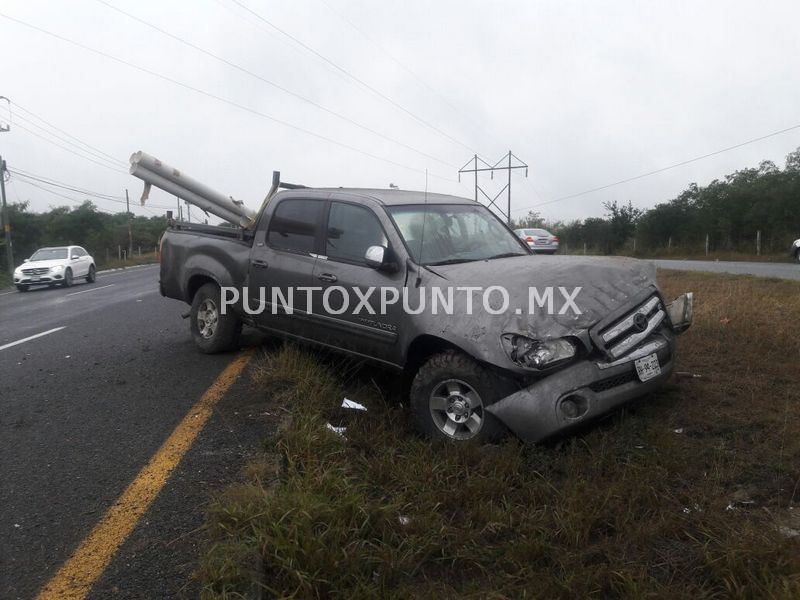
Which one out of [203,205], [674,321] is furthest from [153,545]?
[203,205]

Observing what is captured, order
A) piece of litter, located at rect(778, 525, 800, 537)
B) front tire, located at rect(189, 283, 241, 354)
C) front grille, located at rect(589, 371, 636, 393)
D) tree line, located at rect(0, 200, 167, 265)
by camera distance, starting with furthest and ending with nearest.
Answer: tree line, located at rect(0, 200, 167, 265) < front tire, located at rect(189, 283, 241, 354) < front grille, located at rect(589, 371, 636, 393) < piece of litter, located at rect(778, 525, 800, 537)

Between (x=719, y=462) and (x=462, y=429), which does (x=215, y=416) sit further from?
(x=719, y=462)

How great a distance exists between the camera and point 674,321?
4.61m

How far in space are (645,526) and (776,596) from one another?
639mm

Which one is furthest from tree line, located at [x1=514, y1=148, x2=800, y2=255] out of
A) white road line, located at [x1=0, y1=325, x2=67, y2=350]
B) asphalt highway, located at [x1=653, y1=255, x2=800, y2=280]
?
white road line, located at [x1=0, y1=325, x2=67, y2=350]

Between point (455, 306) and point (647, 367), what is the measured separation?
122 centimetres

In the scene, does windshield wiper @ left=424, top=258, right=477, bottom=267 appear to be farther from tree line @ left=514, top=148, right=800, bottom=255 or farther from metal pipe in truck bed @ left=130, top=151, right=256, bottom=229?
tree line @ left=514, top=148, right=800, bottom=255

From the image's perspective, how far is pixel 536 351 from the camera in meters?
3.57

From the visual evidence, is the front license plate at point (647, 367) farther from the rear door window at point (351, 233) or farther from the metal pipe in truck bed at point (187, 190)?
the metal pipe in truck bed at point (187, 190)

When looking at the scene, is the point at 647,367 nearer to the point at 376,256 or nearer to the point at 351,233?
the point at 376,256

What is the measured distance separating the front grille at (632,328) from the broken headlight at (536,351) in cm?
28

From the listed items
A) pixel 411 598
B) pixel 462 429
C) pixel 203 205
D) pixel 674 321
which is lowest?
pixel 411 598

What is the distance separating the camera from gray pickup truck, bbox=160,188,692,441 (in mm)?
3611
